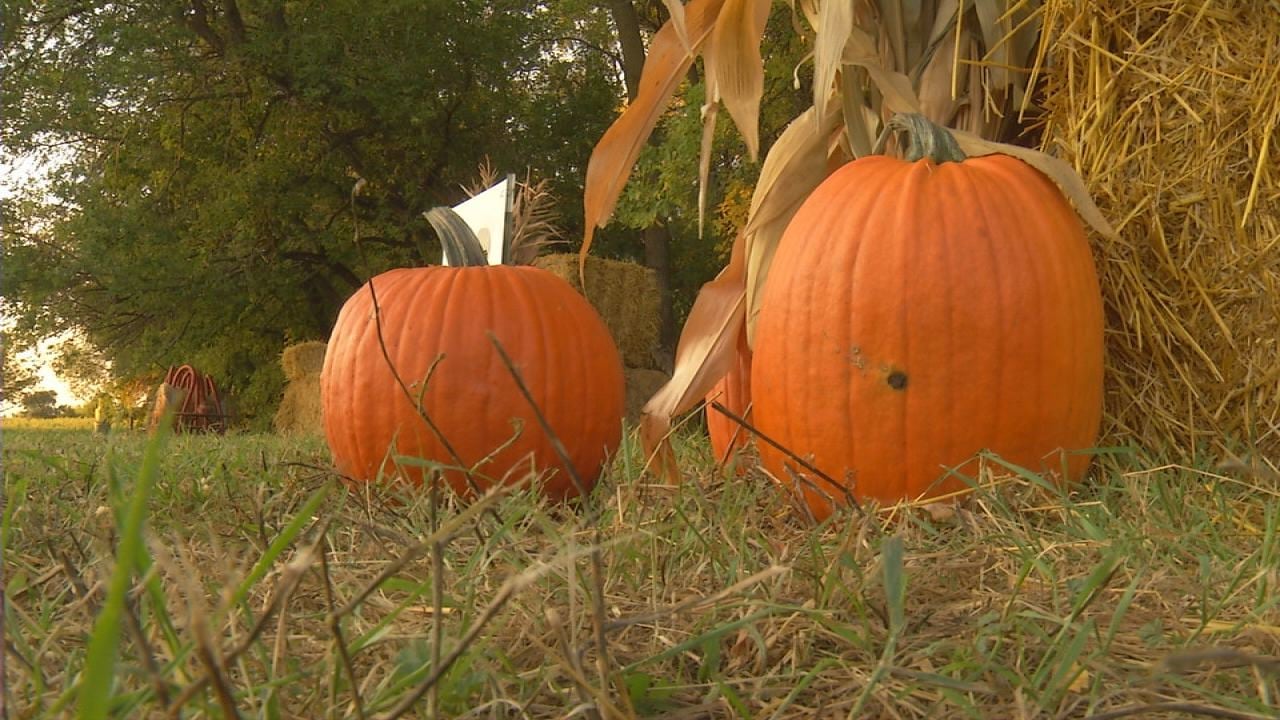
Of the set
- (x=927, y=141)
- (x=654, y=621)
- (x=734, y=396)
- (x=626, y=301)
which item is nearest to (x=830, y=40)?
(x=927, y=141)

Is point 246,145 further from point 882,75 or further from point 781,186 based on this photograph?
point 882,75

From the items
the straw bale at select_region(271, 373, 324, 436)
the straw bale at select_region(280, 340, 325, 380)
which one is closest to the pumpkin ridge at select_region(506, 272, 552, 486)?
the straw bale at select_region(271, 373, 324, 436)

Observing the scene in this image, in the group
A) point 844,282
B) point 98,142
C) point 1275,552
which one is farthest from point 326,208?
point 1275,552

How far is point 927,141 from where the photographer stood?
177cm

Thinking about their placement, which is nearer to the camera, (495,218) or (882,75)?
(882,75)

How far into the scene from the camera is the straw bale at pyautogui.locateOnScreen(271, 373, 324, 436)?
7352 mm

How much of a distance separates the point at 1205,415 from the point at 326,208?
937 centimetres

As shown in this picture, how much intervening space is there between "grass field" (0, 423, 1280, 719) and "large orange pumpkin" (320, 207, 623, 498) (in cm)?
56

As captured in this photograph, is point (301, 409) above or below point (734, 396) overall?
below

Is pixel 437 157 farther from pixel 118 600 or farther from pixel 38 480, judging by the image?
pixel 118 600

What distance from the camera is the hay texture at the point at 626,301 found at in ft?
20.7

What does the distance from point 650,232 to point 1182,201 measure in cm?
723

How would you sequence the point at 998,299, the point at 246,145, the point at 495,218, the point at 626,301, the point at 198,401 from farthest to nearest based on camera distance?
the point at 246,145 < the point at 198,401 < the point at 626,301 < the point at 495,218 < the point at 998,299

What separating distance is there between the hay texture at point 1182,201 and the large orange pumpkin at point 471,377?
1027 millimetres
